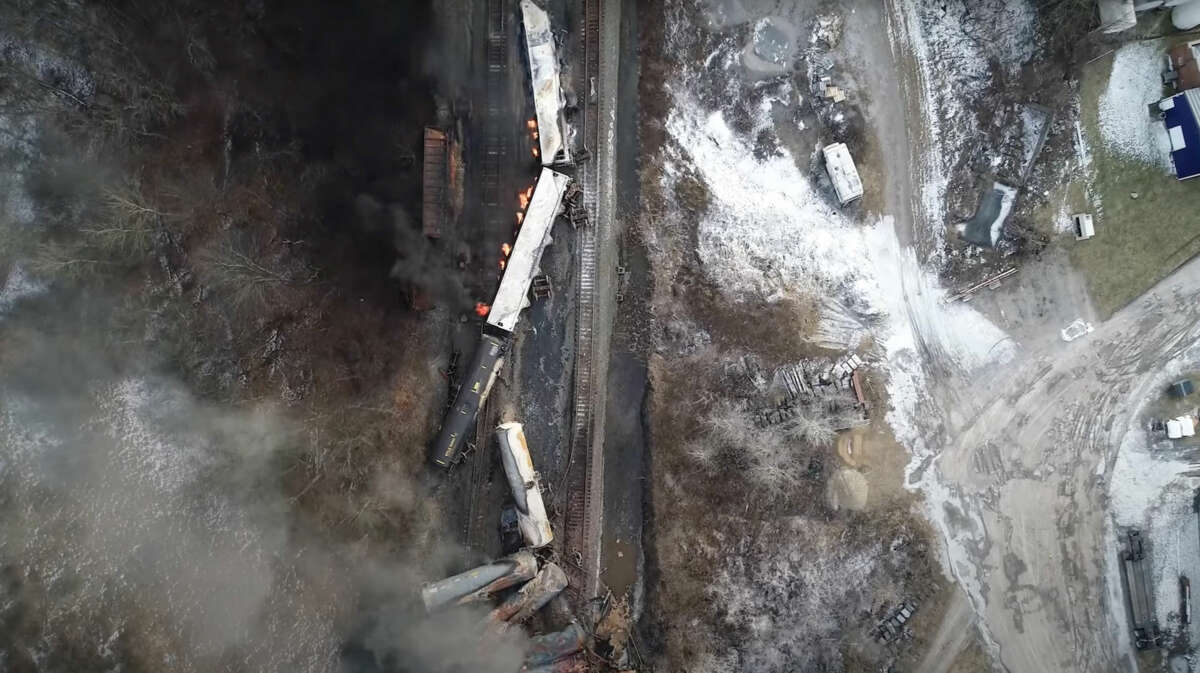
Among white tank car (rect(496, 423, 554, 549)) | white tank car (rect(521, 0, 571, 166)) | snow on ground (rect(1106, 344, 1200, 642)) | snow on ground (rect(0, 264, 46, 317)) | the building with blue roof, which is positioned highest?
white tank car (rect(521, 0, 571, 166))

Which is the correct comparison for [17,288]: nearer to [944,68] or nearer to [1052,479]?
[944,68]

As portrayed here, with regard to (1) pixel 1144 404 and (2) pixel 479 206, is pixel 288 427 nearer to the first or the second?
(2) pixel 479 206

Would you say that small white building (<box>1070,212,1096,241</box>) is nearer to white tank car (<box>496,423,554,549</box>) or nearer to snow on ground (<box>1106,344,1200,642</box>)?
snow on ground (<box>1106,344,1200,642</box>)

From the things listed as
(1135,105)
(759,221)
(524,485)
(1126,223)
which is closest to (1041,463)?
(1126,223)

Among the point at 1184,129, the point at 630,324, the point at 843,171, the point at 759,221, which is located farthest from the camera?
the point at 630,324

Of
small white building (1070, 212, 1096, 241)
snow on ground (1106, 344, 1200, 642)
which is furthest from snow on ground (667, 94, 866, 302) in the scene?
snow on ground (1106, 344, 1200, 642)

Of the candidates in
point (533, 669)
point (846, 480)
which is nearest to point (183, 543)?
point (533, 669)
